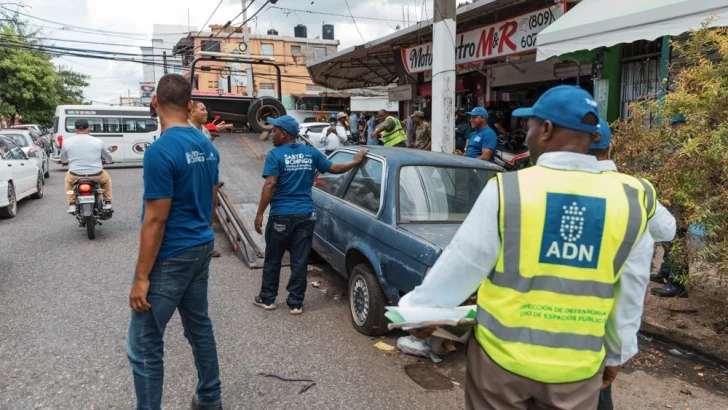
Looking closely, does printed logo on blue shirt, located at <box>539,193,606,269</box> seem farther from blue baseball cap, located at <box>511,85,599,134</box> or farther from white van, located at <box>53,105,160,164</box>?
white van, located at <box>53,105,160,164</box>

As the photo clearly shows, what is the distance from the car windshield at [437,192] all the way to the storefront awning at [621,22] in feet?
9.33

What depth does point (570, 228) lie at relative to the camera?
63.4 inches

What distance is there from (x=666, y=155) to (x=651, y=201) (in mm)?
2760

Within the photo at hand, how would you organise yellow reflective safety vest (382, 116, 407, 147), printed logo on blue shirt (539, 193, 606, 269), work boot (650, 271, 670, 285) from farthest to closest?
1. yellow reflective safety vest (382, 116, 407, 147)
2. work boot (650, 271, 670, 285)
3. printed logo on blue shirt (539, 193, 606, 269)

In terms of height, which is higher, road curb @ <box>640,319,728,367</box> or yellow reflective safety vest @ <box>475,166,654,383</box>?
yellow reflective safety vest @ <box>475,166,654,383</box>

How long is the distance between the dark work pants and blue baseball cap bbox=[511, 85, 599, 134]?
328 centimetres

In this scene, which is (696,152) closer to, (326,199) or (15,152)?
(326,199)

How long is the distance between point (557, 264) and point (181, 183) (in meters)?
1.88

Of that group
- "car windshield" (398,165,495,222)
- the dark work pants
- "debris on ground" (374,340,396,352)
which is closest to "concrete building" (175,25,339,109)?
the dark work pants

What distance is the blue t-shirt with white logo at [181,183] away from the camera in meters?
2.54

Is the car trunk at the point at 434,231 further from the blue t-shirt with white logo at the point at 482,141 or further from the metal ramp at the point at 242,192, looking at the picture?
the blue t-shirt with white logo at the point at 482,141

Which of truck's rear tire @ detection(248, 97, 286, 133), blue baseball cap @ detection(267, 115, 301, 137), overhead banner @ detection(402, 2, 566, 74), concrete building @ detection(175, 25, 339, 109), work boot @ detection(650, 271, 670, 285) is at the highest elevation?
concrete building @ detection(175, 25, 339, 109)

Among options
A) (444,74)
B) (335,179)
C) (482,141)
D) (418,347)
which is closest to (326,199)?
(335,179)

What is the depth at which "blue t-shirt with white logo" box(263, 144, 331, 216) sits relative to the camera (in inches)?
183
